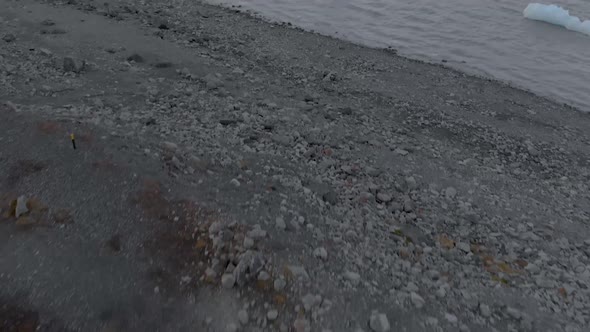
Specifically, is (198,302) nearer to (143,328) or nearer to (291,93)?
(143,328)

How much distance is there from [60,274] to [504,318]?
5.51m

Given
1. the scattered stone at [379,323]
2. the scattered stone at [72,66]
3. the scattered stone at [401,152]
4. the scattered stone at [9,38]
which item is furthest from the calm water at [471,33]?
the scattered stone at [379,323]

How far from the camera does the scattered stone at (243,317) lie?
5.15 m

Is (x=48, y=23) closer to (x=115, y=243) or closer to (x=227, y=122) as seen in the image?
(x=227, y=122)

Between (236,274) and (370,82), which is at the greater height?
(370,82)

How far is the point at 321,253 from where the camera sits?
6.36 m

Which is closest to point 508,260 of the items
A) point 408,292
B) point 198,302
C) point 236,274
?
point 408,292

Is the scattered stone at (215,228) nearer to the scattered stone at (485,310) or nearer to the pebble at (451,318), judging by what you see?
the pebble at (451,318)

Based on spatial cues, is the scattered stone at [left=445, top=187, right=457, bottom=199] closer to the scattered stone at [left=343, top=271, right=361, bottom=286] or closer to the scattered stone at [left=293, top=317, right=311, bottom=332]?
the scattered stone at [left=343, top=271, right=361, bottom=286]

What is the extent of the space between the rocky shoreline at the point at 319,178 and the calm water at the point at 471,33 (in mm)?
3823

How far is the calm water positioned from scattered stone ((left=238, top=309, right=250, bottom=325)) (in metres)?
16.0

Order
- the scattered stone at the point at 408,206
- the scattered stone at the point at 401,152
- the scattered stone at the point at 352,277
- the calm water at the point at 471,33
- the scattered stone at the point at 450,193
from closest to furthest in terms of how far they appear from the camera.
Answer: the scattered stone at the point at 352,277
the scattered stone at the point at 408,206
the scattered stone at the point at 450,193
the scattered stone at the point at 401,152
the calm water at the point at 471,33

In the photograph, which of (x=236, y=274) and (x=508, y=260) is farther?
(x=508, y=260)

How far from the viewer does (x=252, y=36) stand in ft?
58.1
